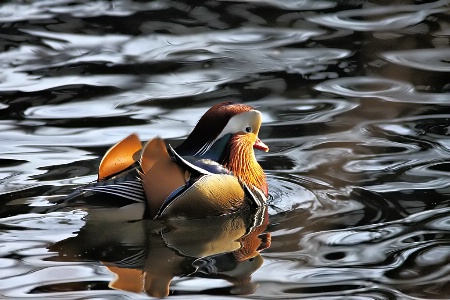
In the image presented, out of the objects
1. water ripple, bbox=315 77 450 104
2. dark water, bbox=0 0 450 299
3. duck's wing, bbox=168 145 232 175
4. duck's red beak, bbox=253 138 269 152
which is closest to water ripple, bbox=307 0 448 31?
dark water, bbox=0 0 450 299

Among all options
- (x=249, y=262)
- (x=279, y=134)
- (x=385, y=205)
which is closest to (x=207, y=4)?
(x=279, y=134)

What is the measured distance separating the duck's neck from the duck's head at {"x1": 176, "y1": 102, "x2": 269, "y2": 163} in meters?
0.03

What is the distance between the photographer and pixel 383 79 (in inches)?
311

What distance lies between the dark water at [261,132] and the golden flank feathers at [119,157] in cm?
29

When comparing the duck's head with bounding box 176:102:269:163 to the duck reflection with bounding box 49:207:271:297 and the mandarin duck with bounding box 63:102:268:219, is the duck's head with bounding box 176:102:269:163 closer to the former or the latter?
the mandarin duck with bounding box 63:102:268:219

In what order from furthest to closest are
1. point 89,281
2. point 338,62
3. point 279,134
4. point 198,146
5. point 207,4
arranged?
point 207,4, point 338,62, point 279,134, point 198,146, point 89,281

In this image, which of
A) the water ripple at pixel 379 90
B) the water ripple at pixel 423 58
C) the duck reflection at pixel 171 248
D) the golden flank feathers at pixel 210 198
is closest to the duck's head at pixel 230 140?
the golden flank feathers at pixel 210 198

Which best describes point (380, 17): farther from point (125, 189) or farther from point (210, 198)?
point (125, 189)

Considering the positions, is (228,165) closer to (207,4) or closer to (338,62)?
(338,62)

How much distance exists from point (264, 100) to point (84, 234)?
246 centimetres

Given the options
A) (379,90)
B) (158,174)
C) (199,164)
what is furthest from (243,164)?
(379,90)

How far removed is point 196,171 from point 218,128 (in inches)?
17.9

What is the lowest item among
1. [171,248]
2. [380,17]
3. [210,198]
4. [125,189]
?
[171,248]

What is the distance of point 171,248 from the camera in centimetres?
528
